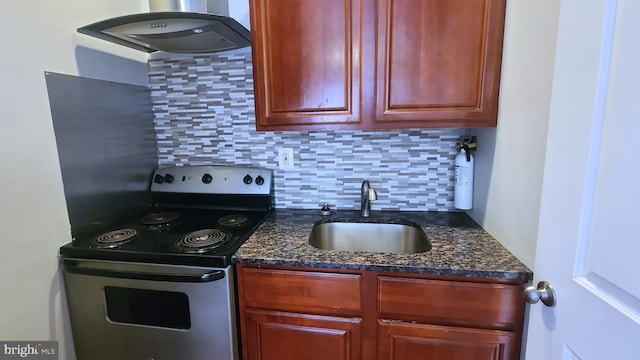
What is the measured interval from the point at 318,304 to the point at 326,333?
119mm

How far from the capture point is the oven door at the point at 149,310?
1179mm

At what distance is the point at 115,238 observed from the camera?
135cm

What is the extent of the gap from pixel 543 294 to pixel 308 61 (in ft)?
3.71

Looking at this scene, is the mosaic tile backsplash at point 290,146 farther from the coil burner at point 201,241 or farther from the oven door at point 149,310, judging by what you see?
the oven door at point 149,310

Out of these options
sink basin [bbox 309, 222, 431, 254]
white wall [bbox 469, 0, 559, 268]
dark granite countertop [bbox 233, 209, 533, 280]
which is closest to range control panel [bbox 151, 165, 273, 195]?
dark granite countertop [bbox 233, 209, 533, 280]

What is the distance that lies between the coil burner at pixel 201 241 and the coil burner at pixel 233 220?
0.11 metres

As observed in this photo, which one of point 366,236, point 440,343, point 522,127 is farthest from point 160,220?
point 522,127

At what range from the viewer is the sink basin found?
154cm

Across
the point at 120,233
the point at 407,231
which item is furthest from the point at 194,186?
the point at 407,231

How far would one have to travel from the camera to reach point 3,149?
108 cm

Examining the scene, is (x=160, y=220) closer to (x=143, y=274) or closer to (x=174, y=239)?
(x=174, y=239)

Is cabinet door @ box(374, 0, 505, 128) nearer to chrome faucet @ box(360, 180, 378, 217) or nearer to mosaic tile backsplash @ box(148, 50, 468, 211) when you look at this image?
mosaic tile backsplash @ box(148, 50, 468, 211)

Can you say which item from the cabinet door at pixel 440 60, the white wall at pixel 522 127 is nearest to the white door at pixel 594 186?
the white wall at pixel 522 127

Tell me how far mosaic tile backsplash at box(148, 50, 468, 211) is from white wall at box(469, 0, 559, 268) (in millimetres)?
354
